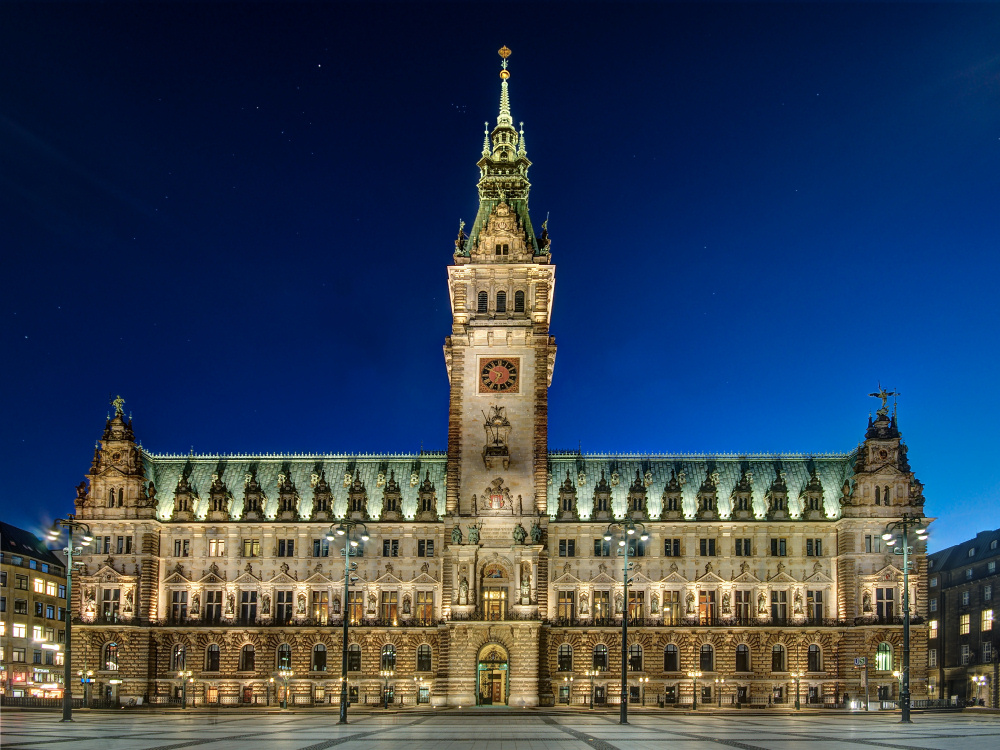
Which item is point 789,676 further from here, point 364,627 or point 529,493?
point 364,627

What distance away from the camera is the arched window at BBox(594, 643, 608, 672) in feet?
350

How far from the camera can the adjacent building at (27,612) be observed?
133 metres

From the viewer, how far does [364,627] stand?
4247 inches

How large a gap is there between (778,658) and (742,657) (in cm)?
345

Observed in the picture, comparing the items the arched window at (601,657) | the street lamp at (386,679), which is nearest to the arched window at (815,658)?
the arched window at (601,657)

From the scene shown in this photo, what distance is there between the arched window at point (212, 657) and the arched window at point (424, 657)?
65.7 ft

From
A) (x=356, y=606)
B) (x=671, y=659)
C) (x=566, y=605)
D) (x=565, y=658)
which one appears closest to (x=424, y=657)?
(x=356, y=606)

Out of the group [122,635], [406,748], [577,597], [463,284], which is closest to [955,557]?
[577,597]

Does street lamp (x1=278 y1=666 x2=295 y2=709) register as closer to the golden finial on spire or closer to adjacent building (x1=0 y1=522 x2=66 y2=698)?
adjacent building (x1=0 y1=522 x2=66 y2=698)

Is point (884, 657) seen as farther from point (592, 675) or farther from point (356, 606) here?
point (356, 606)

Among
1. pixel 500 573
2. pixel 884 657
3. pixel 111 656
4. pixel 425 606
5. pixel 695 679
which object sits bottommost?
pixel 695 679

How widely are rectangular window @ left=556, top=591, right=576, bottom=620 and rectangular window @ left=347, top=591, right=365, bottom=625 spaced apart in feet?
63.8

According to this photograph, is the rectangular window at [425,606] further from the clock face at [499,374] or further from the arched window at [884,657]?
the arched window at [884,657]

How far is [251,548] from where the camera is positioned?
111125mm
